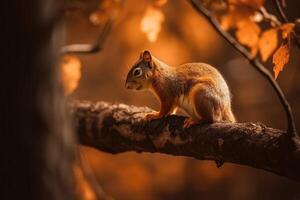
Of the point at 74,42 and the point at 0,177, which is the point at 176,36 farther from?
the point at 0,177

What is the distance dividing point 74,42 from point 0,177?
5246 mm

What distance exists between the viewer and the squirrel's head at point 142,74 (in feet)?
11.9

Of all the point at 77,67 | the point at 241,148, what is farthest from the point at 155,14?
the point at 241,148

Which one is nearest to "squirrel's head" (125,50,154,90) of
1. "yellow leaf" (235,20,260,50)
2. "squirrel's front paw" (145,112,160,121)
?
"squirrel's front paw" (145,112,160,121)

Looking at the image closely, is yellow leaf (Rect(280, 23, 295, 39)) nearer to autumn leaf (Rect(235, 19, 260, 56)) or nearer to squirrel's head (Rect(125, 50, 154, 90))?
autumn leaf (Rect(235, 19, 260, 56))

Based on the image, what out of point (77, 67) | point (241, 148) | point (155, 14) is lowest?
point (241, 148)

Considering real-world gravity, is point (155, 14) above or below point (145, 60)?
above

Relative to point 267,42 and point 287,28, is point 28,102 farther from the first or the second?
point 267,42

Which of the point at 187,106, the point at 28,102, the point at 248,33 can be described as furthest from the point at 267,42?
the point at 28,102

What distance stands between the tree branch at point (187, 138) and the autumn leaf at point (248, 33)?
387mm

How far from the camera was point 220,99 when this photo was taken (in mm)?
3258

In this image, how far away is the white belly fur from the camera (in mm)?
3193

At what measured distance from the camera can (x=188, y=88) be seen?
3.45 meters

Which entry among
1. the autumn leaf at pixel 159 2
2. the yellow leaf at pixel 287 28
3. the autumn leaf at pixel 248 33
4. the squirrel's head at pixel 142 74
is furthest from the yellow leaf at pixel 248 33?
the squirrel's head at pixel 142 74
